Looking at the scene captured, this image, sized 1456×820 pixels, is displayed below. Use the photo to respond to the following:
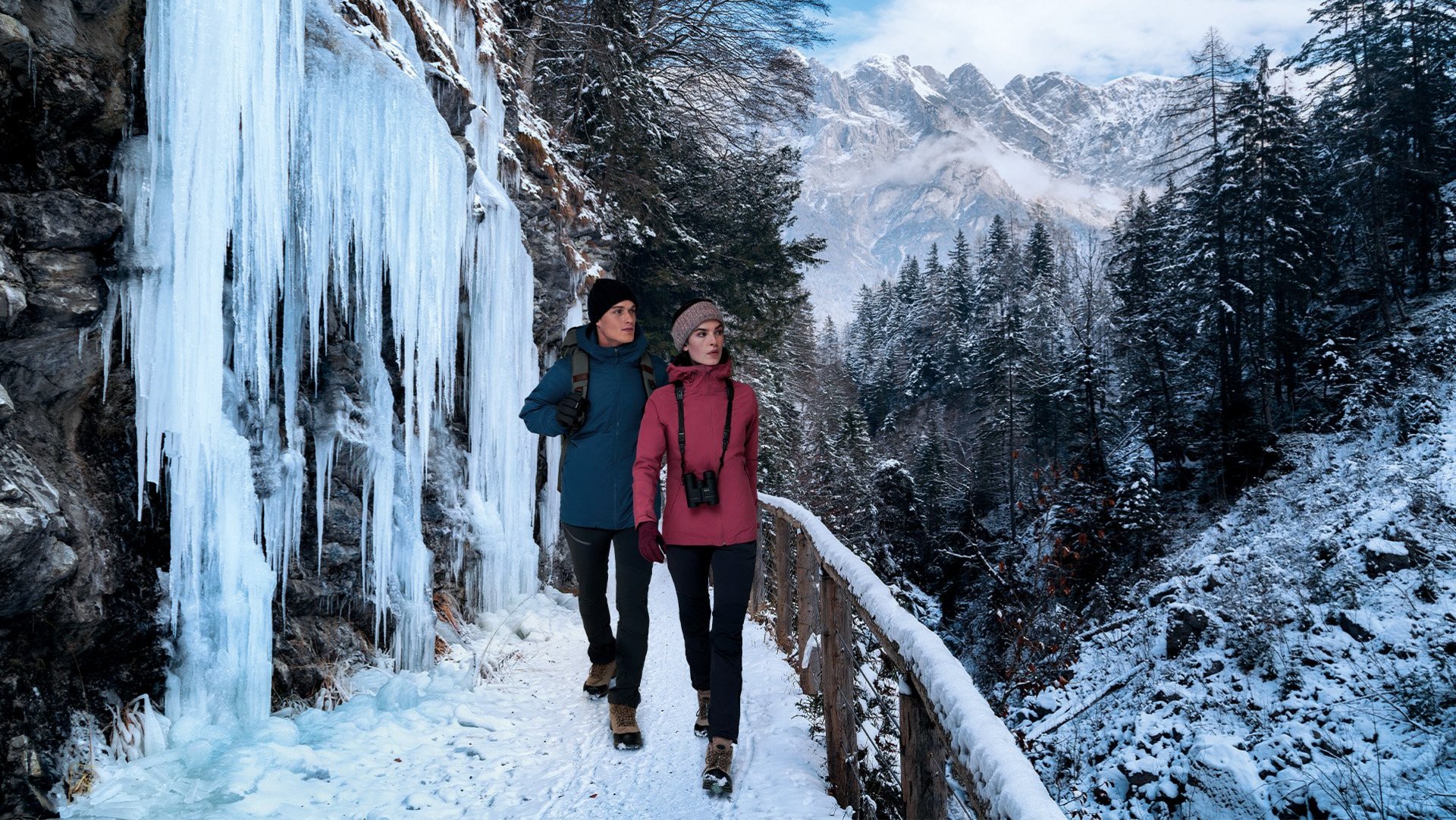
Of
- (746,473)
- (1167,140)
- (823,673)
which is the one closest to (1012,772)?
(746,473)

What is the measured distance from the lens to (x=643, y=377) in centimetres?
355

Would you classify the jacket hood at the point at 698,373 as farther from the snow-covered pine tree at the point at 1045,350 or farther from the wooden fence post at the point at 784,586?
the snow-covered pine tree at the point at 1045,350

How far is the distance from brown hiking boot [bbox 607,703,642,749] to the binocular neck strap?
1.32 meters

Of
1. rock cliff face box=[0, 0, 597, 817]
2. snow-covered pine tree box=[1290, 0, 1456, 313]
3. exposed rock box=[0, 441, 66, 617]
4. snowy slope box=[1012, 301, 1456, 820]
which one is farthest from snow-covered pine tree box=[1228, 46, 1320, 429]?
exposed rock box=[0, 441, 66, 617]

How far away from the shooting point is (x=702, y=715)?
3508mm

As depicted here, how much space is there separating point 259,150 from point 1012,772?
4.14m

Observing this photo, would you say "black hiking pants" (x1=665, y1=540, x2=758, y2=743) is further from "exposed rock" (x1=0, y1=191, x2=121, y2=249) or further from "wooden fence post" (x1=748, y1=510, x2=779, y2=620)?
"wooden fence post" (x1=748, y1=510, x2=779, y2=620)

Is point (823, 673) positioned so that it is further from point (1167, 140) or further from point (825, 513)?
point (1167, 140)

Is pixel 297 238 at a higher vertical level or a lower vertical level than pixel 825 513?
higher

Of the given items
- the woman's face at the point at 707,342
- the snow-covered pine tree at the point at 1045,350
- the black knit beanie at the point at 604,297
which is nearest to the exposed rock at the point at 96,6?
the black knit beanie at the point at 604,297

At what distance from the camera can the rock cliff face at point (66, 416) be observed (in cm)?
262

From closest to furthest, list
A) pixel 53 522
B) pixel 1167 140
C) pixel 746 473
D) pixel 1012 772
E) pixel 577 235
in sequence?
pixel 1012 772 < pixel 53 522 < pixel 746 473 < pixel 577 235 < pixel 1167 140

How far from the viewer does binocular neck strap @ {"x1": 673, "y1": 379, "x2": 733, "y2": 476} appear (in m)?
2.92

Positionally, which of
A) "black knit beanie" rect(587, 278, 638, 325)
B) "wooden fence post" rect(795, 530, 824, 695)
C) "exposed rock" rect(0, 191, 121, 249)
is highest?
"exposed rock" rect(0, 191, 121, 249)
